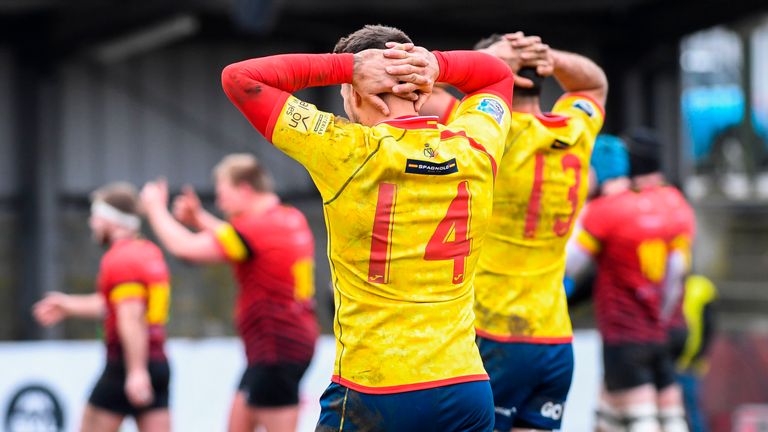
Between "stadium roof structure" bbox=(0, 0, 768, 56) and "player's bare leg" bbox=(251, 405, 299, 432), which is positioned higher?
"stadium roof structure" bbox=(0, 0, 768, 56)

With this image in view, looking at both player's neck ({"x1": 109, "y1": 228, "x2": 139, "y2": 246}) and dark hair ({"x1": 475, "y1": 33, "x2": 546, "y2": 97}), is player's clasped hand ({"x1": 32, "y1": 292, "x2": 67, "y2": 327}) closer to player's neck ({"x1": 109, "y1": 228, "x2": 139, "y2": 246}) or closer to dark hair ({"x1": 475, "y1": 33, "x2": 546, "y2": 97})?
player's neck ({"x1": 109, "y1": 228, "x2": 139, "y2": 246})

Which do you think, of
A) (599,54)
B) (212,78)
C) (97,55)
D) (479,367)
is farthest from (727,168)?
(479,367)

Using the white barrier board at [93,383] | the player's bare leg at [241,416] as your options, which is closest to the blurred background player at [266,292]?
the player's bare leg at [241,416]

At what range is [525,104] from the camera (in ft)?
Result: 15.7

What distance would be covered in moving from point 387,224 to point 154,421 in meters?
4.53

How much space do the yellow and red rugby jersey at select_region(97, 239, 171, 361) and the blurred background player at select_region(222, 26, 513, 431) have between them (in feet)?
13.1

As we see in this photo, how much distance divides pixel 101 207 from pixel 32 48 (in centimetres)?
711

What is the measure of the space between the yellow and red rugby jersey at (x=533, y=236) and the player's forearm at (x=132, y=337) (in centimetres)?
316

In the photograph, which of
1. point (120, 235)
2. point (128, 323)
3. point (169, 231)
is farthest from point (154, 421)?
point (169, 231)

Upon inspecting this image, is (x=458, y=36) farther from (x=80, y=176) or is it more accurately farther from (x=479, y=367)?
(x=479, y=367)

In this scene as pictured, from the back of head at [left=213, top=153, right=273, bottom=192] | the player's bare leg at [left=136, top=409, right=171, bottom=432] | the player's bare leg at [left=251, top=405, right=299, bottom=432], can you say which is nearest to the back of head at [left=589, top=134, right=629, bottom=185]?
the back of head at [left=213, top=153, right=273, bottom=192]

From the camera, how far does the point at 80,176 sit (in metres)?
14.7

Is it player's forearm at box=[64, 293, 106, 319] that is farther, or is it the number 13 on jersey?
player's forearm at box=[64, 293, 106, 319]

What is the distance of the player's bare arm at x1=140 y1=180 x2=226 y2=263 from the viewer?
6121 mm
